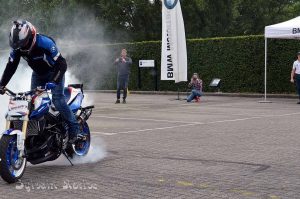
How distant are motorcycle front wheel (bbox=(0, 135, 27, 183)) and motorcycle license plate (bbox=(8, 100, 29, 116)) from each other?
0.26 meters

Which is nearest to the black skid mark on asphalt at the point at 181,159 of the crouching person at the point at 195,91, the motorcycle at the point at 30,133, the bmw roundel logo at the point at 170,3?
the motorcycle at the point at 30,133

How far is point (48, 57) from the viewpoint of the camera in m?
7.02

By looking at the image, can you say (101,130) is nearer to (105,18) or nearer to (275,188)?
(275,188)

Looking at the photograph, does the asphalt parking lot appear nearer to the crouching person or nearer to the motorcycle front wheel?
the motorcycle front wheel

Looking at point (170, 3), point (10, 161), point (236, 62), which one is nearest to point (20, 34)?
point (10, 161)

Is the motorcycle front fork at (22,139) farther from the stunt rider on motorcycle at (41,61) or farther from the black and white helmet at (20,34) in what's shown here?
the black and white helmet at (20,34)

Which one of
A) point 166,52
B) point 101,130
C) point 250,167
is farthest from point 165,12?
point 250,167

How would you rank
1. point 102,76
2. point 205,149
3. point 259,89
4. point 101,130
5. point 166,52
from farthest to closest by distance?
point 102,76, point 259,89, point 166,52, point 101,130, point 205,149

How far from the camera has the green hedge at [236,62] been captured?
23219 millimetres

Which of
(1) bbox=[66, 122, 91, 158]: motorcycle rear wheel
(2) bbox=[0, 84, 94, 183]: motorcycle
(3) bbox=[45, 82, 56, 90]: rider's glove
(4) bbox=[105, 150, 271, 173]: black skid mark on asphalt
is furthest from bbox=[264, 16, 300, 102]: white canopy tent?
(3) bbox=[45, 82, 56, 90]: rider's glove

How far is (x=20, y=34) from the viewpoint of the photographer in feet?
21.8

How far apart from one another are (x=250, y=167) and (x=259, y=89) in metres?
16.9

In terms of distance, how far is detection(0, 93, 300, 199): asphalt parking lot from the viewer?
607 centimetres

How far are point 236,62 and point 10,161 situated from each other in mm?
19189
